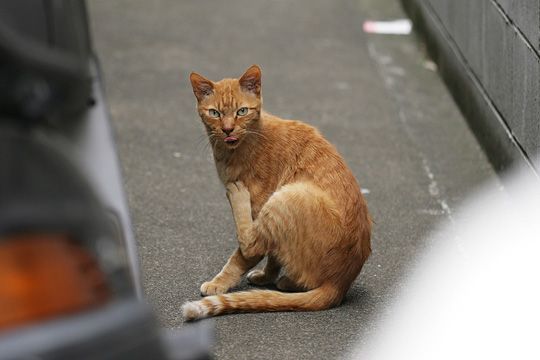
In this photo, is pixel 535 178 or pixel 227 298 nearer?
pixel 227 298

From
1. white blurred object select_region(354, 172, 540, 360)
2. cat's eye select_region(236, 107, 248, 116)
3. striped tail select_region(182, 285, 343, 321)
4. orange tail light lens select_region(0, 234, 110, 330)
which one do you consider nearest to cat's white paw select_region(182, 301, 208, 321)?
striped tail select_region(182, 285, 343, 321)

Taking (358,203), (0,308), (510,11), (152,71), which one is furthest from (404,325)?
(152,71)

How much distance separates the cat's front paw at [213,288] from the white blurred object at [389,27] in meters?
5.31

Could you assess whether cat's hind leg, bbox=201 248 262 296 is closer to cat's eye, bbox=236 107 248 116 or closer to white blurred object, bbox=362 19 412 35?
cat's eye, bbox=236 107 248 116

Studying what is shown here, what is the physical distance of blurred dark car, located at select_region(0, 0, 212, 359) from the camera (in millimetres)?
1883

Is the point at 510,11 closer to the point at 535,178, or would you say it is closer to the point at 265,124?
the point at 535,178

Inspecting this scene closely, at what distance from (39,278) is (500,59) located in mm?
4875

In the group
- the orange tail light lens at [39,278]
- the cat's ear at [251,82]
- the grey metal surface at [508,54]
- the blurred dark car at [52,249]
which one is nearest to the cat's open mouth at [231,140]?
the cat's ear at [251,82]

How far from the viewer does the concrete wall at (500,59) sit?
216 inches

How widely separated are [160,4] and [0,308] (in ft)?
28.5

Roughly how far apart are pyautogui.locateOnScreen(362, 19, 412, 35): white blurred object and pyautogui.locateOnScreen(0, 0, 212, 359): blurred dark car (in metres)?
7.50

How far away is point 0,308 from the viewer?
1.88m

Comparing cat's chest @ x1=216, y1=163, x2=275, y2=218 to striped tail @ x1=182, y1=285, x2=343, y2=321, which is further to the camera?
cat's chest @ x1=216, y1=163, x2=275, y2=218

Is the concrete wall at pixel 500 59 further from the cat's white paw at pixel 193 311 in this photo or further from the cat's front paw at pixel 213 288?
the cat's white paw at pixel 193 311
